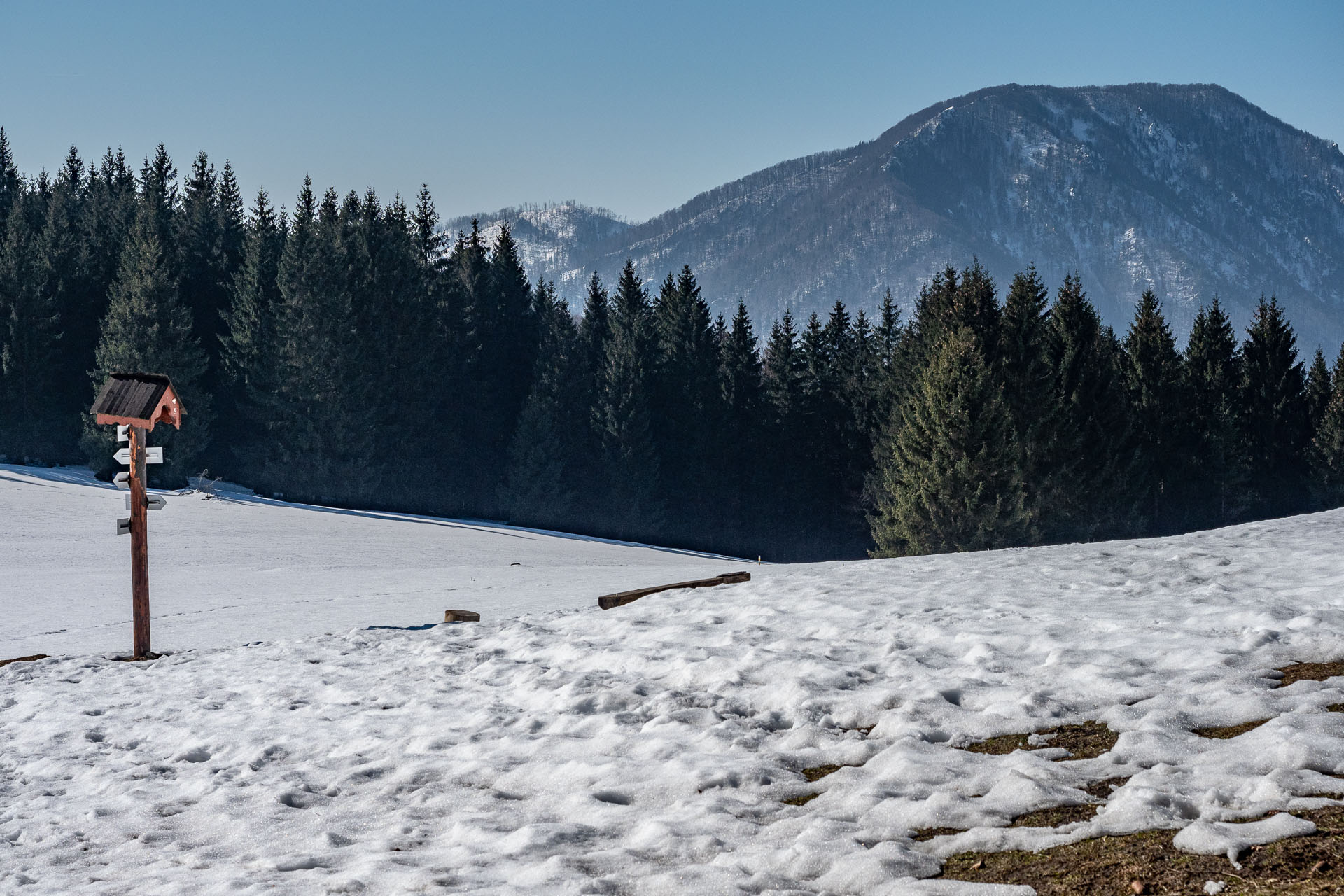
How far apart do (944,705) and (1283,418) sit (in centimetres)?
6107

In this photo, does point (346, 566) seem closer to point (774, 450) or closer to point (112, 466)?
point (112, 466)

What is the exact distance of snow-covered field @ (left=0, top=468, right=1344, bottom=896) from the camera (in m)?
5.15

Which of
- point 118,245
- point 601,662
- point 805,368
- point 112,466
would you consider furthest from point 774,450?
point 601,662

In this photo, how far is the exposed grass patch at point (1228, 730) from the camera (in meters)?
5.95

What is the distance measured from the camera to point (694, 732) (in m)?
7.28

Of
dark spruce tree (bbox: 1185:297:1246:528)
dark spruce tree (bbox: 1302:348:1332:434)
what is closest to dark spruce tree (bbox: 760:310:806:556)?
dark spruce tree (bbox: 1185:297:1246:528)

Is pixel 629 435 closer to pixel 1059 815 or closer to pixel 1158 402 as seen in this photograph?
pixel 1158 402

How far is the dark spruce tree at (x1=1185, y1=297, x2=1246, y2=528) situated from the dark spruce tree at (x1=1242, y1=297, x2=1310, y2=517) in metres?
2.02

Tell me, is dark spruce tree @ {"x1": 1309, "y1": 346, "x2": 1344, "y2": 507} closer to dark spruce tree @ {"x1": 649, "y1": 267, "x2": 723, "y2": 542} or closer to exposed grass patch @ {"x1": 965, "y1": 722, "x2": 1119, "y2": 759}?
dark spruce tree @ {"x1": 649, "y1": 267, "x2": 723, "y2": 542}

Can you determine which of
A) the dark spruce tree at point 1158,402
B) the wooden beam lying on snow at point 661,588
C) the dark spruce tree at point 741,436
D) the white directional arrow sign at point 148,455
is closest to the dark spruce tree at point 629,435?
the dark spruce tree at point 741,436

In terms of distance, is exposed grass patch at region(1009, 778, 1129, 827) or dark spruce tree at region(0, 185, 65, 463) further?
dark spruce tree at region(0, 185, 65, 463)

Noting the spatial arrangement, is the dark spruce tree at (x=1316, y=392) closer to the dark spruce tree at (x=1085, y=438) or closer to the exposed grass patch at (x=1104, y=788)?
the dark spruce tree at (x=1085, y=438)

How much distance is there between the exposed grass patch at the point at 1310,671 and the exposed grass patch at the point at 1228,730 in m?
0.78

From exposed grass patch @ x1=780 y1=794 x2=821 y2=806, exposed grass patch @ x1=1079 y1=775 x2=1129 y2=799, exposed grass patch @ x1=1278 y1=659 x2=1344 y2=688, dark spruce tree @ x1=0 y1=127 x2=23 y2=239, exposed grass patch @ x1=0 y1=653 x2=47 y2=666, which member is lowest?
exposed grass patch @ x1=0 y1=653 x2=47 y2=666
